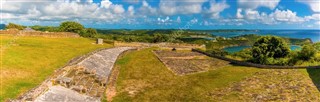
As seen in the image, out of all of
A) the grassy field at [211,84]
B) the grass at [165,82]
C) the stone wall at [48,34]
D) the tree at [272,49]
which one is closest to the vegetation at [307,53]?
the tree at [272,49]

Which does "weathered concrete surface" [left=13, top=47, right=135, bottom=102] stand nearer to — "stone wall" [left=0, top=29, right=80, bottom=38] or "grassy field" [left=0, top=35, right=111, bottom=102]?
"grassy field" [left=0, top=35, right=111, bottom=102]

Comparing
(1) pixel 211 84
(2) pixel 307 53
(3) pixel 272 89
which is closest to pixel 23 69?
(1) pixel 211 84

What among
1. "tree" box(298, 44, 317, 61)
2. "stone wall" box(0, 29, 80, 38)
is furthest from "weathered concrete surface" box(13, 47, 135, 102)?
"tree" box(298, 44, 317, 61)

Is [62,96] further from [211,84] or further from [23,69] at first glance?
[211,84]

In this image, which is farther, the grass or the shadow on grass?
the shadow on grass

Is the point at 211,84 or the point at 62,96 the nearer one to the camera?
the point at 62,96

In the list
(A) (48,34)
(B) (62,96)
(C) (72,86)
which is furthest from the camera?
(A) (48,34)

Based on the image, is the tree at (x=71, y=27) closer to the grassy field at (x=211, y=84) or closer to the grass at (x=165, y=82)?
the grass at (x=165, y=82)
